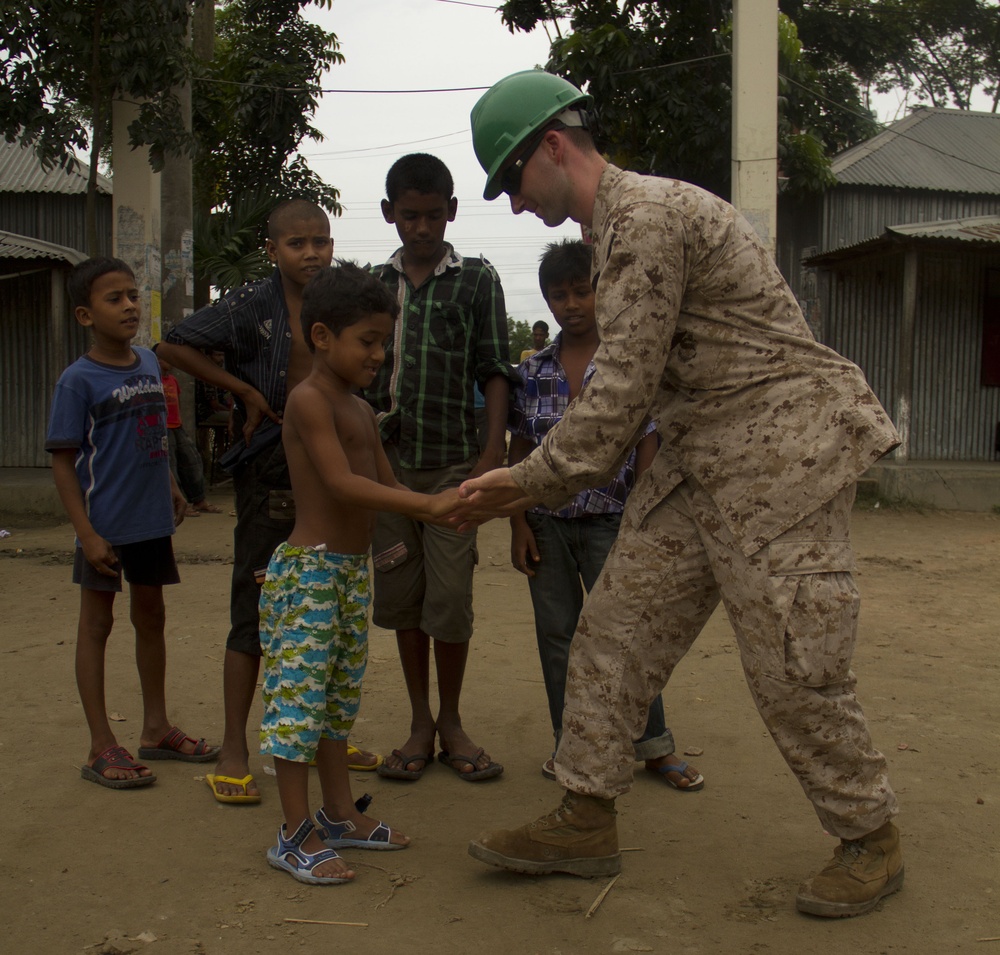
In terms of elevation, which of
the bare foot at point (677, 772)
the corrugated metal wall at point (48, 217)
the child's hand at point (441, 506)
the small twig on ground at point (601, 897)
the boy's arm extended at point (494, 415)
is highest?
the corrugated metal wall at point (48, 217)

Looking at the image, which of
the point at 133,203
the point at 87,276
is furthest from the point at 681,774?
the point at 133,203

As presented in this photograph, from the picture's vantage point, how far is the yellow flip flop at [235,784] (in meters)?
3.41

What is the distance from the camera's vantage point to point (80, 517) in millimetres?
3512

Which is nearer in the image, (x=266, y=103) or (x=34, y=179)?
(x=266, y=103)

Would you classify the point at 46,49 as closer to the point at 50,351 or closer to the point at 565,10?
the point at 50,351

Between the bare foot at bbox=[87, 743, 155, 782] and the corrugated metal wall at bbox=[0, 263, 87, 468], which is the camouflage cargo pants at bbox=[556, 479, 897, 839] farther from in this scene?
the corrugated metal wall at bbox=[0, 263, 87, 468]

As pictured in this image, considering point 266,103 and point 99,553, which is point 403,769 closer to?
point 99,553

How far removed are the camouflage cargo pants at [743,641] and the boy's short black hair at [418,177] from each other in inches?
54.2

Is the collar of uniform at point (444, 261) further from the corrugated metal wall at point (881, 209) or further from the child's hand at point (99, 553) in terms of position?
the corrugated metal wall at point (881, 209)

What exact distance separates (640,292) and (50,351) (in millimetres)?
12148

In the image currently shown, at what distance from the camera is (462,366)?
3.75 m

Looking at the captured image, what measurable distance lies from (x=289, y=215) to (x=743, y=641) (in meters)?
1.98

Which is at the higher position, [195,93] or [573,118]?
[195,93]

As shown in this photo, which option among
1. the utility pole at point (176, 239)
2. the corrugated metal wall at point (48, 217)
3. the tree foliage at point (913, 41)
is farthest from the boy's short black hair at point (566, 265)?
the tree foliage at point (913, 41)
